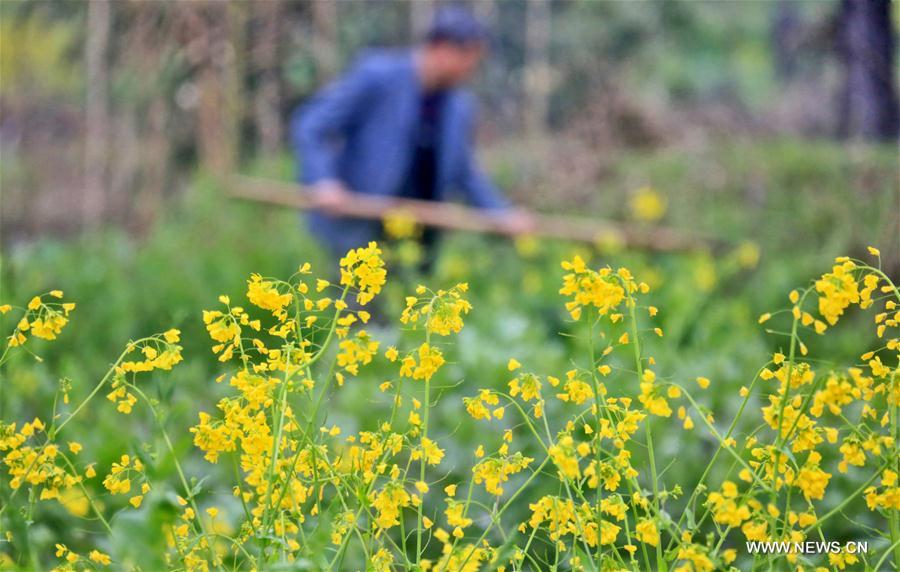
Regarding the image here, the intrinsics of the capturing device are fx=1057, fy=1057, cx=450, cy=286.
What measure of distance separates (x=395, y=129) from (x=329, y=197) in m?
0.69

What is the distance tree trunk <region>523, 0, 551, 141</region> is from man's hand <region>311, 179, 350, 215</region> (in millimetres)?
7061

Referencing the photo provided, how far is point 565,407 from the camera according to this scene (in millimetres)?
3311

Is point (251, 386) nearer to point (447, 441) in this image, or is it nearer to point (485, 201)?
point (447, 441)

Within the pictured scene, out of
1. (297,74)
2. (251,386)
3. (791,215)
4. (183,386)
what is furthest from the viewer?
(297,74)

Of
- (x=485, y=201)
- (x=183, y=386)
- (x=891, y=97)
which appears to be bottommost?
(x=183, y=386)

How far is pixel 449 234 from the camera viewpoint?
24.0 ft

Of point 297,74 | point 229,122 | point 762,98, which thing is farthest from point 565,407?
point 762,98

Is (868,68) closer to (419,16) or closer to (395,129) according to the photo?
(395,129)

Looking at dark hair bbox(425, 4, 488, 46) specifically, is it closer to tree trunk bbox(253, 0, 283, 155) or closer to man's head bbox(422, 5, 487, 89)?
man's head bbox(422, 5, 487, 89)

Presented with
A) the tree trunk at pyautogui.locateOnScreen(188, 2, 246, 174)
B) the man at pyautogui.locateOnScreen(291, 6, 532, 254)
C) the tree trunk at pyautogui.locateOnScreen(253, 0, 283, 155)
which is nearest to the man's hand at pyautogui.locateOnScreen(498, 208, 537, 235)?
the man at pyautogui.locateOnScreen(291, 6, 532, 254)

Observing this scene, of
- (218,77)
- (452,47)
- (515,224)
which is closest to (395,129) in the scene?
(452,47)

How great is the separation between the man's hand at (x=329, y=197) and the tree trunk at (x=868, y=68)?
2.47 metres

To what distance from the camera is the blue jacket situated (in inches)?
225

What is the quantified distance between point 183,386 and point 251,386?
8.28ft
